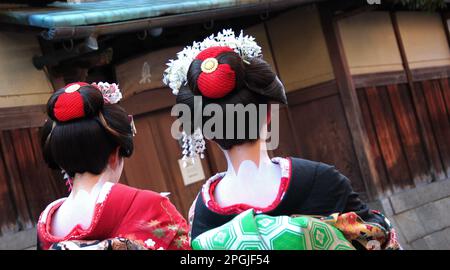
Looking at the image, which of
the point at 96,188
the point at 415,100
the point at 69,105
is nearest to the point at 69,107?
the point at 69,105

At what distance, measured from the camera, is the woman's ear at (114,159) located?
2926 mm

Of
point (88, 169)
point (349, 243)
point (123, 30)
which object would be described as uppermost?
point (123, 30)

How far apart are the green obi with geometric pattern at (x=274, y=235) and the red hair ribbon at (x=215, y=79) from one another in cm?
53

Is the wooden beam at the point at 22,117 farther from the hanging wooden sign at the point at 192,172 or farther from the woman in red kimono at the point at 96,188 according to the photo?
the woman in red kimono at the point at 96,188

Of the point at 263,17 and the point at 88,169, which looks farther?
the point at 263,17

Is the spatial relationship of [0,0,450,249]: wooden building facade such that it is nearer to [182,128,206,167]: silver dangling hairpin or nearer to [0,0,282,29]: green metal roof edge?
[0,0,282,29]: green metal roof edge

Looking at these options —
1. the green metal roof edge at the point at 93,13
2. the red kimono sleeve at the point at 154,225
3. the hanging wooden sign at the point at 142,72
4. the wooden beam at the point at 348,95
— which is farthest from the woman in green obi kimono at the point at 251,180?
the wooden beam at the point at 348,95

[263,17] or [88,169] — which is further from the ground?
[263,17]

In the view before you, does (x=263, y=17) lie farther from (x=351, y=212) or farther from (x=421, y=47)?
(x=351, y=212)

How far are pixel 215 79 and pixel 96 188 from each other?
0.78 metres

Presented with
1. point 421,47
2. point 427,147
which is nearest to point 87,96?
A: point 427,147

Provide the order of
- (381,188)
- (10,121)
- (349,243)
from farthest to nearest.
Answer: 1. (381,188)
2. (10,121)
3. (349,243)

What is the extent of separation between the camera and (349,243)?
8.34 feet

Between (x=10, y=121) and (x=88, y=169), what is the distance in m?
3.32
